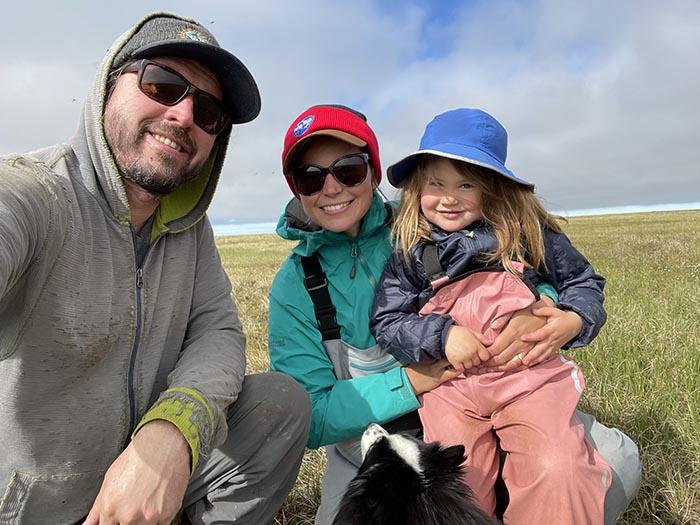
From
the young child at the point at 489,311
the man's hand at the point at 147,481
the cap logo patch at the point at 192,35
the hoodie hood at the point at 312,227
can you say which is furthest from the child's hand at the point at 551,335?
the cap logo patch at the point at 192,35

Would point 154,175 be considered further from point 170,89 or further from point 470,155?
point 470,155

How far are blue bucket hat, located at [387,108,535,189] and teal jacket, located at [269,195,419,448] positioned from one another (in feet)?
2.00

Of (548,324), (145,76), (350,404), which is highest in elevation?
(145,76)

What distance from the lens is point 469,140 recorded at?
3473 mm

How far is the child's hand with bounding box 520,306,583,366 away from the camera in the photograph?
300cm

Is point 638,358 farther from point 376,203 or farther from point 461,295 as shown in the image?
point 376,203

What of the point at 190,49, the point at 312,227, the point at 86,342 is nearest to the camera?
the point at 86,342

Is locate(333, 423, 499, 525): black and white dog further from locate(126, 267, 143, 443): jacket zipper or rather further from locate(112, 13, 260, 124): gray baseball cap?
locate(112, 13, 260, 124): gray baseball cap

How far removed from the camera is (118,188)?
2633mm

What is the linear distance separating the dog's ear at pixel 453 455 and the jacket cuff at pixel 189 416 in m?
1.15

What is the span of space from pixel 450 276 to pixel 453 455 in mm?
1165

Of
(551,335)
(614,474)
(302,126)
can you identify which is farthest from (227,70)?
(614,474)

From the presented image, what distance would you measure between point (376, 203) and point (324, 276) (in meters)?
0.68

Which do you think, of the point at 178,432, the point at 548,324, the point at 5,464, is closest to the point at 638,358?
the point at 548,324
